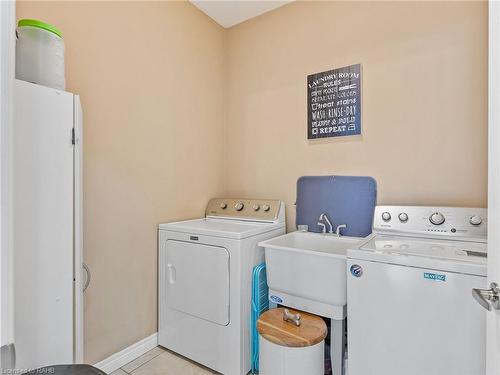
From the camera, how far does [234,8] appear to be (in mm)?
2463

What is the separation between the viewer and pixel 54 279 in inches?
→ 43.9

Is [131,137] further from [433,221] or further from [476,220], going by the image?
[476,220]

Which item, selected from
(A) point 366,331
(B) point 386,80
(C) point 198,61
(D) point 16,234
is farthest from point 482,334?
(C) point 198,61

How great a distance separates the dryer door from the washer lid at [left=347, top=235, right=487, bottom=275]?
0.84m

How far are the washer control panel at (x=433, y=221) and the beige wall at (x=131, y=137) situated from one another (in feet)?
4.96

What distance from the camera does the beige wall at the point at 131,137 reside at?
172 centimetres

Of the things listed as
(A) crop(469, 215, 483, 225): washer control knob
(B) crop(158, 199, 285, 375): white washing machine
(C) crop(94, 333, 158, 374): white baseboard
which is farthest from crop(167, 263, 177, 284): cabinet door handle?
(A) crop(469, 215, 483, 225): washer control knob

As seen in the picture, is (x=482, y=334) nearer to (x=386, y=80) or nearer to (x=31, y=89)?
(x=386, y=80)

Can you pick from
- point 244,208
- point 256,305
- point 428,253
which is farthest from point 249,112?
point 428,253

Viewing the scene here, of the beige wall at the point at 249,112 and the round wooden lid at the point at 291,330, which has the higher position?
the beige wall at the point at 249,112

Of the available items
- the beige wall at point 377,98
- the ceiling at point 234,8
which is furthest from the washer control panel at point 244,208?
the ceiling at point 234,8

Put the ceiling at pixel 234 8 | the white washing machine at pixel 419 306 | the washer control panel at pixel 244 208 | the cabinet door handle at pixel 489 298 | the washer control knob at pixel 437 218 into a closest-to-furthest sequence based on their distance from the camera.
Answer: the cabinet door handle at pixel 489 298, the white washing machine at pixel 419 306, the washer control knob at pixel 437 218, the washer control panel at pixel 244 208, the ceiling at pixel 234 8

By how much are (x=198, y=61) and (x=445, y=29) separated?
185cm

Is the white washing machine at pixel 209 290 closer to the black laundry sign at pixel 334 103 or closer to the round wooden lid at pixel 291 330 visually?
the round wooden lid at pixel 291 330
